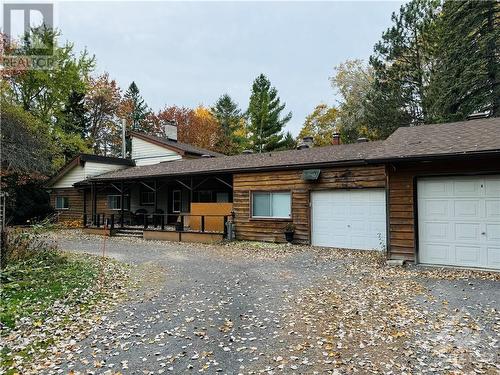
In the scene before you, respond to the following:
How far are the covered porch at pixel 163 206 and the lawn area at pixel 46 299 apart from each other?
245 inches

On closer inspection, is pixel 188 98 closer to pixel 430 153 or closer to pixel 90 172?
pixel 90 172

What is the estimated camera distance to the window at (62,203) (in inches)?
955

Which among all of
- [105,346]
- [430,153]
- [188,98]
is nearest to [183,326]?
[105,346]

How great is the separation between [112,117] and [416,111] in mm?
30156

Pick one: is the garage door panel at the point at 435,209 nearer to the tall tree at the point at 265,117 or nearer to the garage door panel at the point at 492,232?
the garage door panel at the point at 492,232

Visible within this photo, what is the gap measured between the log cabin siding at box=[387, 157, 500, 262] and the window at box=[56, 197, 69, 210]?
22130 millimetres

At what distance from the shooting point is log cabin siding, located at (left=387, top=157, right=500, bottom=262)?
29.3 feet

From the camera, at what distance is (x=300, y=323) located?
5125 mm

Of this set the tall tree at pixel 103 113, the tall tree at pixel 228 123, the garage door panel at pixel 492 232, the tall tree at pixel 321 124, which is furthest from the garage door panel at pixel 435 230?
the tall tree at pixel 103 113

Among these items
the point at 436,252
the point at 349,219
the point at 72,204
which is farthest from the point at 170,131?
the point at 436,252

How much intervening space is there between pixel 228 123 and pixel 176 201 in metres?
23.8

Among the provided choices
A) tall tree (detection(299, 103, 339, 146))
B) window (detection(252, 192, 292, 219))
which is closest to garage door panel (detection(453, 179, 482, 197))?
window (detection(252, 192, 292, 219))

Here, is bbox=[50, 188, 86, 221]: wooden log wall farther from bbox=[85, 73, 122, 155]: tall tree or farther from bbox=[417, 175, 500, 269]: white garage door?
bbox=[417, 175, 500, 269]: white garage door

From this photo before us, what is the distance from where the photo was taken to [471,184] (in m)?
8.53
